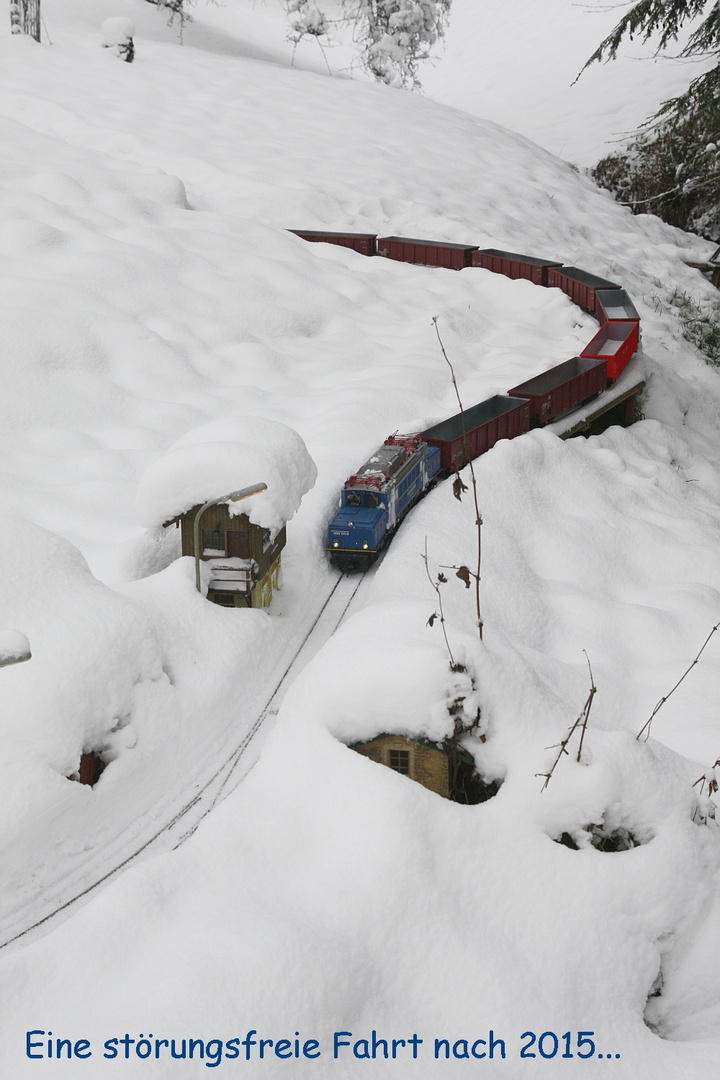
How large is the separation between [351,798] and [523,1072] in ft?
7.97

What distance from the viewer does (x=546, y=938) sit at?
7.66m

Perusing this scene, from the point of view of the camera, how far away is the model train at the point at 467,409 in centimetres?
1442

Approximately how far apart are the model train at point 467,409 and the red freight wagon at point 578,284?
0.03 m

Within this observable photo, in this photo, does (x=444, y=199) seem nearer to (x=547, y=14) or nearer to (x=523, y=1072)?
(x=523, y=1072)

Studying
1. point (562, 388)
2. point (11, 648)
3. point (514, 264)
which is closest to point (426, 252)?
point (514, 264)

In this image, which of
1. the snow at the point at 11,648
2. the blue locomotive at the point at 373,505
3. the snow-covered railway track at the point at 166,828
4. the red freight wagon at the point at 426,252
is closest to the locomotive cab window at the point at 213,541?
the snow-covered railway track at the point at 166,828

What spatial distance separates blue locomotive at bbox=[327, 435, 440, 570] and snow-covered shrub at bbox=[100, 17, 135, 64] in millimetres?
27646

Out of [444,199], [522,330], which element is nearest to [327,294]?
[522,330]

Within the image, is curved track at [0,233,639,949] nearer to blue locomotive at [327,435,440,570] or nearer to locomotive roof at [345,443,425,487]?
blue locomotive at [327,435,440,570]

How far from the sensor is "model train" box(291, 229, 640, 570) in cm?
1442

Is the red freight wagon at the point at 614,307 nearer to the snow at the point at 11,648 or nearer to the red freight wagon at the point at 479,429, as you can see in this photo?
the red freight wagon at the point at 479,429

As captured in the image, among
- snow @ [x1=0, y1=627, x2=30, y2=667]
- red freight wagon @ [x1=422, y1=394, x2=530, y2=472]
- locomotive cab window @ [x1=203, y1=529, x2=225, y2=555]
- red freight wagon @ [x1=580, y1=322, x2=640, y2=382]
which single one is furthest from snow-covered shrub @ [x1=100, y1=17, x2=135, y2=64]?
snow @ [x1=0, y1=627, x2=30, y2=667]

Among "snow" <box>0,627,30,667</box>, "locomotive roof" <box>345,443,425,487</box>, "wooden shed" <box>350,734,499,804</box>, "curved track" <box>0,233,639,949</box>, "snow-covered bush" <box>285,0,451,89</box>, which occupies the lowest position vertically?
"curved track" <box>0,233,639,949</box>

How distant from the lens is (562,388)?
765 inches
